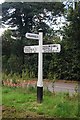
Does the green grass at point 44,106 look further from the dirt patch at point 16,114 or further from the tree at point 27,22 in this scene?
the tree at point 27,22

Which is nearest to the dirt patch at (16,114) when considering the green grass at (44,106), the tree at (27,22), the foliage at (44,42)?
the green grass at (44,106)

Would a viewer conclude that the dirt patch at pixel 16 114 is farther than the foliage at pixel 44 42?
No

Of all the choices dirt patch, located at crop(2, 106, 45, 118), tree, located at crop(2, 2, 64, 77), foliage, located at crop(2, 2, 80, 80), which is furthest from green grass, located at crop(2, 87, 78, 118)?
tree, located at crop(2, 2, 64, 77)

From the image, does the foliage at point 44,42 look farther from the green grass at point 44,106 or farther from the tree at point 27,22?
the green grass at point 44,106

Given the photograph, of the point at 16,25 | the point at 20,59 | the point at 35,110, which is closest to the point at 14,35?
the point at 16,25

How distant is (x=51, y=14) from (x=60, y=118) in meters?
5.31

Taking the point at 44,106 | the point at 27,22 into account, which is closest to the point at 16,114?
the point at 44,106

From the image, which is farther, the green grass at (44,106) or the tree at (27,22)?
the tree at (27,22)

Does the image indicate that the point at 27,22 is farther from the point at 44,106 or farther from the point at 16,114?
the point at 16,114

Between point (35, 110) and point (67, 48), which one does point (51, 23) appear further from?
point (35, 110)

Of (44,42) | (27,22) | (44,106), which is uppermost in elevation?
(27,22)

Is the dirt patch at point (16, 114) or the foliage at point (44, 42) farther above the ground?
the foliage at point (44, 42)

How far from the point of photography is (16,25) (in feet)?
30.6

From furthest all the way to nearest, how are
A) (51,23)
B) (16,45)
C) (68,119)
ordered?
(16,45), (51,23), (68,119)
